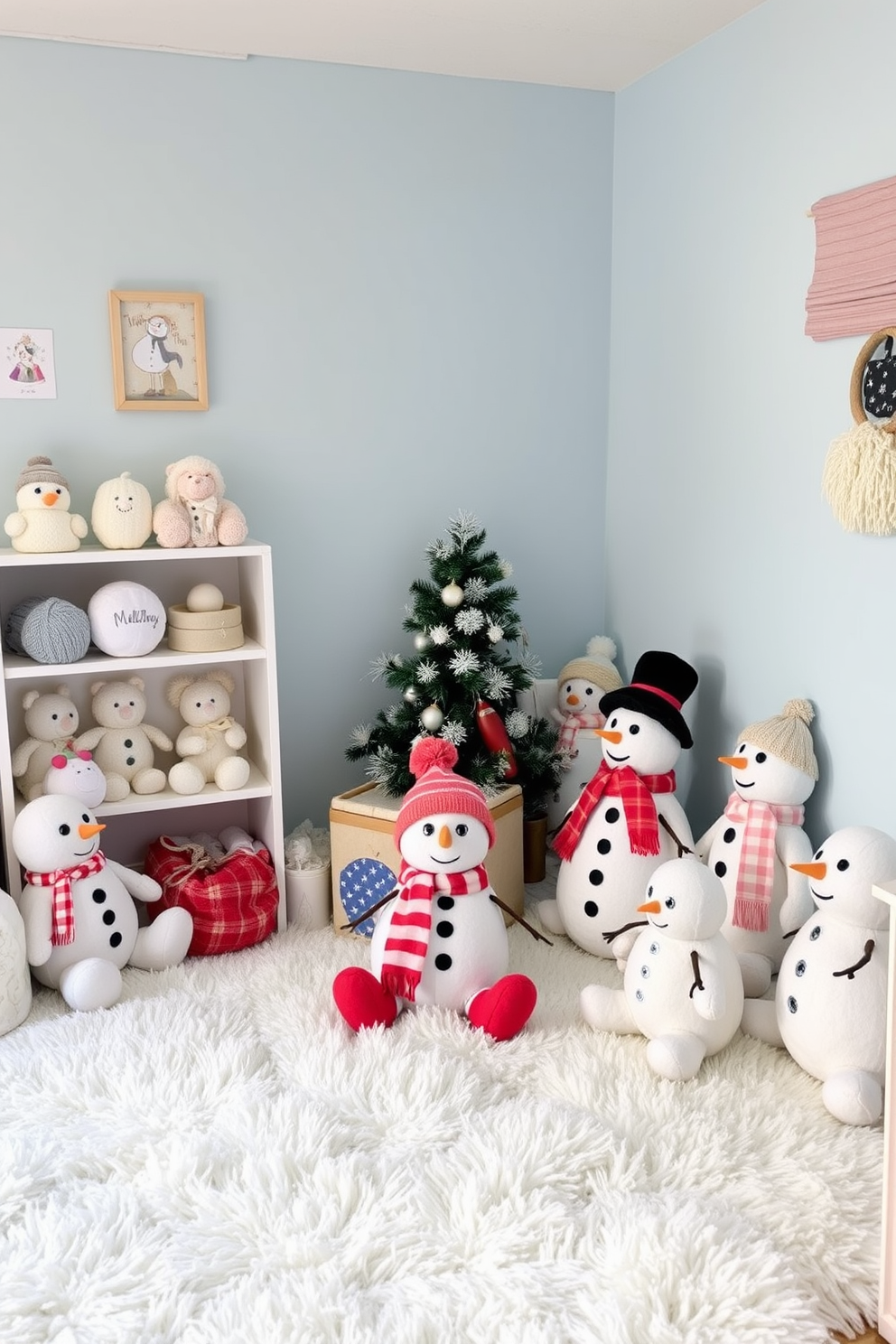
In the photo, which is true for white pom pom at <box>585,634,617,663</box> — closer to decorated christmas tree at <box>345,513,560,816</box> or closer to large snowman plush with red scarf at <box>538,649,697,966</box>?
decorated christmas tree at <box>345,513,560,816</box>

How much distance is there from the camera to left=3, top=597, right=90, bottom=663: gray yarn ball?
7.71 ft

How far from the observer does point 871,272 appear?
2.03 meters

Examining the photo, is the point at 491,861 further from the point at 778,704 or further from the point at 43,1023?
the point at 43,1023

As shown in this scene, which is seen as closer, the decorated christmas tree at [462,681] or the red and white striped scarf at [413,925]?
the red and white striped scarf at [413,925]

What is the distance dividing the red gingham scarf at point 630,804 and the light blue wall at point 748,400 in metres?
0.27

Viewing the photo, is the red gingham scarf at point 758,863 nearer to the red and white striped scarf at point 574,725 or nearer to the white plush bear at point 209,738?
the red and white striped scarf at point 574,725

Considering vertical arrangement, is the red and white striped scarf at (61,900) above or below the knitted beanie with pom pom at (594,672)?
below

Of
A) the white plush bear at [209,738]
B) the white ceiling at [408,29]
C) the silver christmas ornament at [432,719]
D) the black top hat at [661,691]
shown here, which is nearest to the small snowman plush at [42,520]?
the white plush bear at [209,738]

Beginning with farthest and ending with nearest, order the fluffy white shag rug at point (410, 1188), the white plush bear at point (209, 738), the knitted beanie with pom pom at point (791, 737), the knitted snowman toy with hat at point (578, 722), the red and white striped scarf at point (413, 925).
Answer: the knitted snowman toy with hat at point (578, 722) < the white plush bear at point (209, 738) < the knitted beanie with pom pom at point (791, 737) < the red and white striped scarf at point (413, 925) < the fluffy white shag rug at point (410, 1188)

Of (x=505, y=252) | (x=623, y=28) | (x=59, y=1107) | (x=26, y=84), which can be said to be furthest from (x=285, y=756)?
(x=623, y=28)

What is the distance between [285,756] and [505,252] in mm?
1369

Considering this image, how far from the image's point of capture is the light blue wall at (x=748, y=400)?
2139 millimetres

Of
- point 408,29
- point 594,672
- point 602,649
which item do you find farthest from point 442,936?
point 408,29

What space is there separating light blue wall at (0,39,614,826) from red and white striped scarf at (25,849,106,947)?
0.74m
